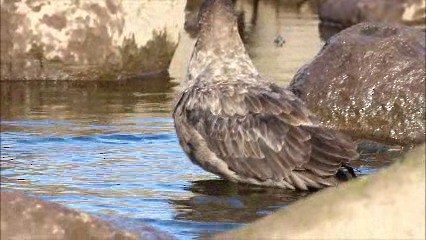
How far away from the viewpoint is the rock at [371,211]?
15.0ft

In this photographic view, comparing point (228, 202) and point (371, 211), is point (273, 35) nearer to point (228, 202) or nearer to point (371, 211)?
point (228, 202)

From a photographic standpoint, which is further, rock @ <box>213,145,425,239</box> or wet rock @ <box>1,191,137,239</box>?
wet rock @ <box>1,191,137,239</box>

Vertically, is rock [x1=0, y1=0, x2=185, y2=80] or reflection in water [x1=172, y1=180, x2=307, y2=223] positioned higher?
rock [x1=0, y1=0, x2=185, y2=80]

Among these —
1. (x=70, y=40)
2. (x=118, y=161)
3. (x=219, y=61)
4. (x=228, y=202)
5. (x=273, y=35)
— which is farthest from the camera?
(x=273, y=35)

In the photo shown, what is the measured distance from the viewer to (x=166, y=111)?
1181cm

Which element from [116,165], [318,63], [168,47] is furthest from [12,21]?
[116,165]

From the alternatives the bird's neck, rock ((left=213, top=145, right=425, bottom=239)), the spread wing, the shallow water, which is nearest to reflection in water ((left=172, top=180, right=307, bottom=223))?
the shallow water

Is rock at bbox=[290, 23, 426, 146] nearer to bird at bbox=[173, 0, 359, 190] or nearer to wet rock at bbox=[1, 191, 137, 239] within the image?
bird at bbox=[173, 0, 359, 190]

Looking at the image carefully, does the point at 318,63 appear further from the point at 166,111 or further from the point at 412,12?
the point at 412,12

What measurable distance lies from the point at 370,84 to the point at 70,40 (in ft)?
12.9

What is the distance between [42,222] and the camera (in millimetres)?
5594

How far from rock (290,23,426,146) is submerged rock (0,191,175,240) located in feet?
17.5

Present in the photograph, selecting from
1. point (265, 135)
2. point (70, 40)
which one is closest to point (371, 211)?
point (265, 135)

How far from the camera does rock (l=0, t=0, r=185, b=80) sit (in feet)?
44.2
